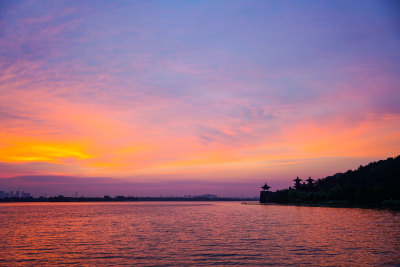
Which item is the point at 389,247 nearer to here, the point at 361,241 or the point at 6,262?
the point at 361,241

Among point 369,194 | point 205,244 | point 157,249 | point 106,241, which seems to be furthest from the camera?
point 369,194

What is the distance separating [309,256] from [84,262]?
778 inches

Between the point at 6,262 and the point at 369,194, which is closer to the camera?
the point at 6,262

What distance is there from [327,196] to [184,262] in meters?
144

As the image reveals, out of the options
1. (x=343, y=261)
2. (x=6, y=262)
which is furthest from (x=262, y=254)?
(x=6, y=262)

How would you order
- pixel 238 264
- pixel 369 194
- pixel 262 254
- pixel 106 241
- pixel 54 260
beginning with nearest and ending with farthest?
pixel 238 264 → pixel 54 260 → pixel 262 254 → pixel 106 241 → pixel 369 194

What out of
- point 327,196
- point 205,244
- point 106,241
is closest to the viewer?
point 205,244

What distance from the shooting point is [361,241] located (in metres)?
38.8

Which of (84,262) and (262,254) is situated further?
(262,254)

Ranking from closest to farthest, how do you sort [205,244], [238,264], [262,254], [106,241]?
1. [238,264]
2. [262,254]
3. [205,244]
4. [106,241]

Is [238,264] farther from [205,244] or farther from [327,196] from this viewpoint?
[327,196]

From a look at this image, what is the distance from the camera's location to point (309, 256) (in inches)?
1178

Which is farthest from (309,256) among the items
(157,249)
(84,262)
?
(84,262)

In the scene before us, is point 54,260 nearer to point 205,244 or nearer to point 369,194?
point 205,244
